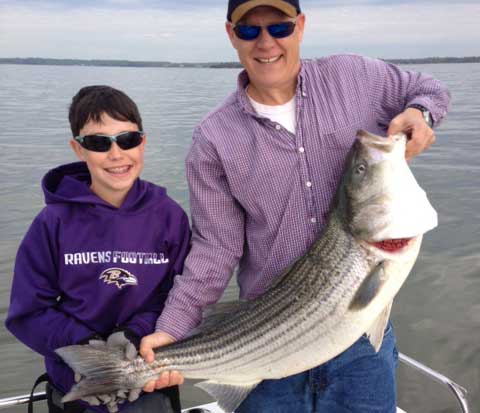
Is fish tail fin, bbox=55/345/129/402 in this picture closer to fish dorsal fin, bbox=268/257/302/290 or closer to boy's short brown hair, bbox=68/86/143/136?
fish dorsal fin, bbox=268/257/302/290

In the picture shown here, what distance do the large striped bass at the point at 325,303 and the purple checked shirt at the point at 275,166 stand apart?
162mm

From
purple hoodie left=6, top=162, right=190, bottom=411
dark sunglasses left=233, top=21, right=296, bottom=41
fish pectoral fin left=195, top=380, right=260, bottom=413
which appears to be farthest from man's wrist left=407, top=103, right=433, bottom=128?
fish pectoral fin left=195, top=380, right=260, bottom=413

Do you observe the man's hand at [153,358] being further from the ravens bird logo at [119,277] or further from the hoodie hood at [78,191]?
the hoodie hood at [78,191]

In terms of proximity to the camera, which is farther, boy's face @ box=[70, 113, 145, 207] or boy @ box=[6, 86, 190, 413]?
boy's face @ box=[70, 113, 145, 207]

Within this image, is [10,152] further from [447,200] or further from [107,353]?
[107,353]

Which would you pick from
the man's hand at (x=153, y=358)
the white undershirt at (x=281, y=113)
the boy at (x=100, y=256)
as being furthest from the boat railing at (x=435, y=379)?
the white undershirt at (x=281, y=113)

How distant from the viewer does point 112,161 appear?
3545 mm

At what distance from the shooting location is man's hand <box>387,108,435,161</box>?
10.1 ft

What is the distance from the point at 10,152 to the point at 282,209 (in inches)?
707

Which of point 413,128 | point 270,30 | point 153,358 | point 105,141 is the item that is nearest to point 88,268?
point 153,358

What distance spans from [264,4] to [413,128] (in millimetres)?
1106

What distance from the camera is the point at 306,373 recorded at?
11.2 feet

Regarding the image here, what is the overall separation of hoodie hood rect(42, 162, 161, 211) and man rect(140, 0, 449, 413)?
0.38 m

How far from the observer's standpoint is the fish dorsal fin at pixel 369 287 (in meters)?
3.00
